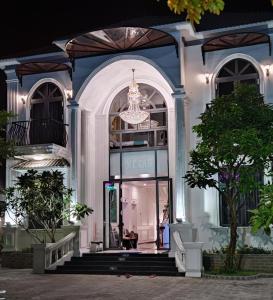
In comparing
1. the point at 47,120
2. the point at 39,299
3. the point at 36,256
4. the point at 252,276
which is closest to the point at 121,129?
the point at 47,120

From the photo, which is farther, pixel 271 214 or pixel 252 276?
pixel 252 276

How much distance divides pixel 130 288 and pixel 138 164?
22.2ft

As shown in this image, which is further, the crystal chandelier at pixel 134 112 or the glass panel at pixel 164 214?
the glass panel at pixel 164 214

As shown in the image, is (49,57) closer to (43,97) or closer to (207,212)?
(43,97)

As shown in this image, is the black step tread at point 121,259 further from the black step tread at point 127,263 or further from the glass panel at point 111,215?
the glass panel at point 111,215

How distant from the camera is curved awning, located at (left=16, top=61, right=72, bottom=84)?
17.6m

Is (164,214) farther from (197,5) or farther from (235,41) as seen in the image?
(197,5)

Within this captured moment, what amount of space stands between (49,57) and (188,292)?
34.6ft

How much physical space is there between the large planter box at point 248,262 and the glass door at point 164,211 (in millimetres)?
2733

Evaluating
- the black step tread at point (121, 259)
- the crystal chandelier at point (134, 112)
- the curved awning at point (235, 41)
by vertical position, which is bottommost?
the black step tread at point (121, 259)

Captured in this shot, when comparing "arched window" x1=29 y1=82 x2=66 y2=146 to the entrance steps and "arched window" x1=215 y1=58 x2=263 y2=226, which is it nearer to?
the entrance steps

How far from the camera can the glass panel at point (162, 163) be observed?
17.1m

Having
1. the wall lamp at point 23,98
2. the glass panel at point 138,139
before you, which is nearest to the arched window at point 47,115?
the wall lamp at point 23,98

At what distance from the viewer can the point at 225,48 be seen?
16.2 m
